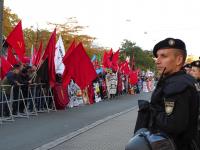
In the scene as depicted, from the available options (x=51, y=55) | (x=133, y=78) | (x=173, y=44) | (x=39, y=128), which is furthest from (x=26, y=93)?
(x=133, y=78)

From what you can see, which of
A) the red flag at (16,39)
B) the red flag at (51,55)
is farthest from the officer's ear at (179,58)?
the red flag at (51,55)

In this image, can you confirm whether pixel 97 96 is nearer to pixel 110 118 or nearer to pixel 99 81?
pixel 99 81

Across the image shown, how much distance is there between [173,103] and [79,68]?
15675 millimetres

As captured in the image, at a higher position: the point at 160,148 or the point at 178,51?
the point at 178,51

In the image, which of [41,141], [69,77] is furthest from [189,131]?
[69,77]

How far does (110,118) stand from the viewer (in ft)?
55.8

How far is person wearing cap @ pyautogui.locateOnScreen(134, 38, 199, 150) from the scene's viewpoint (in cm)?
350

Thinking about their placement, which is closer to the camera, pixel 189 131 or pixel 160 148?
pixel 160 148

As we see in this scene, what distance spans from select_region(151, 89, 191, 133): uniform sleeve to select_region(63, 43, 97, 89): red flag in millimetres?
15378

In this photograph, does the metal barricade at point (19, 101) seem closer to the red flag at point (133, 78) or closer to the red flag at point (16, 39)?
the red flag at point (16, 39)

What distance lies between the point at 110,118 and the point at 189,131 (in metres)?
13.4

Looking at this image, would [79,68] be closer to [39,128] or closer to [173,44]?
[39,128]

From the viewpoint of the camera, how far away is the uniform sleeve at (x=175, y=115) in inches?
137

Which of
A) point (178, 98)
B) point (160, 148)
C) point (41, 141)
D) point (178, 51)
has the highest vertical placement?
point (178, 51)
